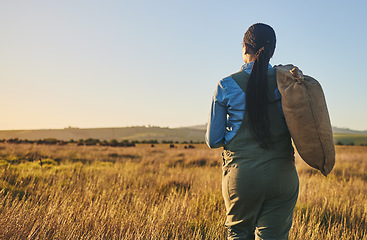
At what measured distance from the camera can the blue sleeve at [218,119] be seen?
2166 mm

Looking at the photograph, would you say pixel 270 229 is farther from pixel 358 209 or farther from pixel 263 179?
pixel 358 209

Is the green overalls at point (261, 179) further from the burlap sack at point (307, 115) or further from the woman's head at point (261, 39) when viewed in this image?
the woman's head at point (261, 39)

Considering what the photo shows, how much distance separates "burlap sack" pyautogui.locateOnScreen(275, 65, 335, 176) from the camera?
6.47 ft

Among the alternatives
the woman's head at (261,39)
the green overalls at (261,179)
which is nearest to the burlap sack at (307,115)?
the green overalls at (261,179)

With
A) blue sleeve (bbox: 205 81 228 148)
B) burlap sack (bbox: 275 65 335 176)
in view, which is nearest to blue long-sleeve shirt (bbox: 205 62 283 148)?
blue sleeve (bbox: 205 81 228 148)

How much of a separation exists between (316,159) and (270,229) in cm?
59

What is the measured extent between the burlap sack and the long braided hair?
131 millimetres

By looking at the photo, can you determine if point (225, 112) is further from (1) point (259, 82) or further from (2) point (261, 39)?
(2) point (261, 39)

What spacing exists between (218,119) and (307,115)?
1.99 ft

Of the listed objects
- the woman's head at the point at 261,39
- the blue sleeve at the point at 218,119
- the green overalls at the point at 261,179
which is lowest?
the green overalls at the point at 261,179

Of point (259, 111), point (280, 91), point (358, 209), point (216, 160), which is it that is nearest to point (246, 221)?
point (259, 111)

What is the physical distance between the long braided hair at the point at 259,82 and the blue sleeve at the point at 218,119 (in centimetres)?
19

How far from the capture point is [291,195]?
83.0 inches

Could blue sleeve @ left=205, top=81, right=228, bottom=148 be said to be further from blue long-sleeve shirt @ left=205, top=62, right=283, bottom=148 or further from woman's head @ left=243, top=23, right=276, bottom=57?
woman's head @ left=243, top=23, right=276, bottom=57
